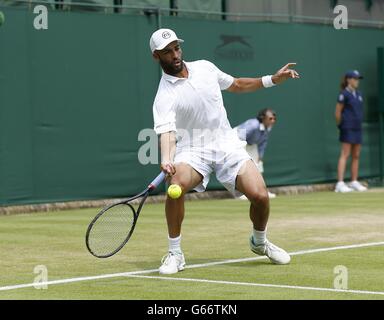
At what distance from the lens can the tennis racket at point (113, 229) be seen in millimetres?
8539

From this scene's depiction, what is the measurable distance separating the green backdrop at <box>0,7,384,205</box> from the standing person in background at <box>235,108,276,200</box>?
704 millimetres

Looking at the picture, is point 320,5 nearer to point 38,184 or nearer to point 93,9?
point 93,9

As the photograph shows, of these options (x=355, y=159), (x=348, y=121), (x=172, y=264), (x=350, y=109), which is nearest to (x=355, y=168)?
(x=355, y=159)

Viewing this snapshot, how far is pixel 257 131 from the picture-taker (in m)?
17.1

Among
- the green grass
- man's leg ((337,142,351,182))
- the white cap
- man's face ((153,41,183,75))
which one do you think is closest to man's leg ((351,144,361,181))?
man's leg ((337,142,351,182))

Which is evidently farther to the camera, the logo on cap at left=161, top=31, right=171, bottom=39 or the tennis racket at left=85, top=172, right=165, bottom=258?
the logo on cap at left=161, top=31, right=171, bottom=39

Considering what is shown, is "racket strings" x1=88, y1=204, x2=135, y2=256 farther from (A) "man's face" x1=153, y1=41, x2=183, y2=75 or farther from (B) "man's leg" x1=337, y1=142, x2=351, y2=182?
(B) "man's leg" x1=337, y1=142, x2=351, y2=182

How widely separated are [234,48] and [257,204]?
30.0 feet

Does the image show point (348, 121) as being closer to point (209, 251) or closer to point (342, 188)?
point (342, 188)

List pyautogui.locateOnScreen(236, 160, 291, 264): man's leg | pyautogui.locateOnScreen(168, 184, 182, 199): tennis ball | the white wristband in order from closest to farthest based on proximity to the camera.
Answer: pyautogui.locateOnScreen(168, 184, 182, 199): tennis ball < pyautogui.locateOnScreen(236, 160, 291, 264): man's leg < the white wristband

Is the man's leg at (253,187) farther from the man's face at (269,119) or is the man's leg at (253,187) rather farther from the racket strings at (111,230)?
the man's face at (269,119)

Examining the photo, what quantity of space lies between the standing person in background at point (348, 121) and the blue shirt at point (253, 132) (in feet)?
6.33

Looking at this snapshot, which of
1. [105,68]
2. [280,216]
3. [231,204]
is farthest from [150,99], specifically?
[280,216]

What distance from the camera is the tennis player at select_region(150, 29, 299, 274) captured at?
880 centimetres
